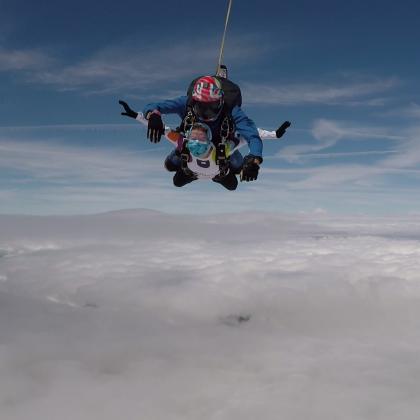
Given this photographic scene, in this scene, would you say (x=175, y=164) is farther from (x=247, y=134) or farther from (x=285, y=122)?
(x=285, y=122)

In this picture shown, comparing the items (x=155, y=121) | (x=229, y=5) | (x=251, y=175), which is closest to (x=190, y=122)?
(x=155, y=121)

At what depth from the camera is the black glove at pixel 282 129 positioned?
7781 mm

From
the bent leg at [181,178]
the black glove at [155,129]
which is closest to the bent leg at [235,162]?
the bent leg at [181,178]

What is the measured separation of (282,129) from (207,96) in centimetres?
165

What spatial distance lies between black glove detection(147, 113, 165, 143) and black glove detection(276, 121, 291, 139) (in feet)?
7.50

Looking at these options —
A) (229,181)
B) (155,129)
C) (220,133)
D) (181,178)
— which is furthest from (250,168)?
(181,178)

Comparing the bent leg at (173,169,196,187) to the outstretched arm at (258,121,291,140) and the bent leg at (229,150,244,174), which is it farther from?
the outstretched arm at (258,121,291,140)

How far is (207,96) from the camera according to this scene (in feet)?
23.9

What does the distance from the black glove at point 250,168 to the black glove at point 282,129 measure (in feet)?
3.33

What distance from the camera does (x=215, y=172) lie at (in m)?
8.32

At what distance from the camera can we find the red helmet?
7.22 metres

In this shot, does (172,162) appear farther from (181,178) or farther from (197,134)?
(197,134)

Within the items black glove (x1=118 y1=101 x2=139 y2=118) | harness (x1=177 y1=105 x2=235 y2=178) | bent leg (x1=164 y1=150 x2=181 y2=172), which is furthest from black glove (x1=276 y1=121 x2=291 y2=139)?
black glove (x1=118 y1=101 x2=139 y2=118)

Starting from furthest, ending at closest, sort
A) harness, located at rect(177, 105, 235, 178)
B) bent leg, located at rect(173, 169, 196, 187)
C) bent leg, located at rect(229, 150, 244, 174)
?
1. bent leg, located at rect(173, 169, 196, 187)
2. bent leg, located at rect(229, 150, 244, 174)
3. harness, located at rect(177, 105, 235, 178)
